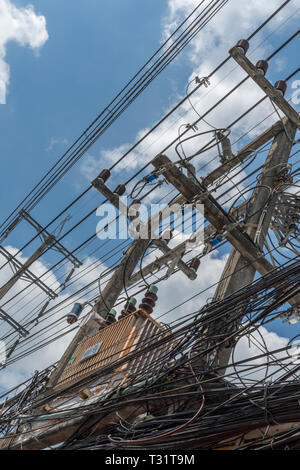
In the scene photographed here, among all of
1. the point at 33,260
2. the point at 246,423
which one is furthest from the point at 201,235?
the point at 33,260

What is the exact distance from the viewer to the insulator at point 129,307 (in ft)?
26.5

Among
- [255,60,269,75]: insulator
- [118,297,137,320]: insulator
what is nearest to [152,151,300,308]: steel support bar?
[255,60,269,75]: insulator

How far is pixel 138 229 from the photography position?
8578 mm

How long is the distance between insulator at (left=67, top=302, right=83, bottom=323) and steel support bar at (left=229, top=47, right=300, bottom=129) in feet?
17.6

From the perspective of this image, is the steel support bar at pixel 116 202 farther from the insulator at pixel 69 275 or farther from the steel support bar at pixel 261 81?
the insulator at pixel 69 275

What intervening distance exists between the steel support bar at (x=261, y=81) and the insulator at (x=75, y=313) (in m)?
5.35

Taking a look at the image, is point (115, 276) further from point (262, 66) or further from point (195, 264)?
point (262, 66)

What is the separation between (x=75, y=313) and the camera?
347 inches

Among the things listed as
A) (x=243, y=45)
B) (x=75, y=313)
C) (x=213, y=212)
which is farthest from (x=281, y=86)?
(x=75, y=313)

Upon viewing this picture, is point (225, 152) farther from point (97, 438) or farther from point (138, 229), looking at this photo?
point (97, 438)

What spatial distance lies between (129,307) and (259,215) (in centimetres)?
321

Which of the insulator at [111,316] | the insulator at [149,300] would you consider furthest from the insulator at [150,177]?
the insulator at [111,316]
